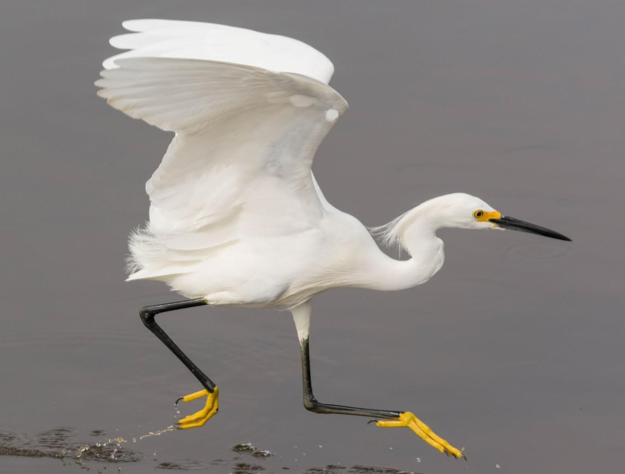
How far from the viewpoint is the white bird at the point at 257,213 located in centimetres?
486

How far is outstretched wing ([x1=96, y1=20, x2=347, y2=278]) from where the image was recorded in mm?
4477

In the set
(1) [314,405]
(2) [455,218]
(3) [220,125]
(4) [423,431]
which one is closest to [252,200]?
(3) [220,125]

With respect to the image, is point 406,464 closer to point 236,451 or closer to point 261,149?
point 236,451

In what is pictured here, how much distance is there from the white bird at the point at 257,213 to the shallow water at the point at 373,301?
1.00 feet

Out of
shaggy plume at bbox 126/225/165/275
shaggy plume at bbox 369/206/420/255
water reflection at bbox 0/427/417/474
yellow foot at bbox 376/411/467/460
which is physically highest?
shaggy plume at bbox 369/206/420/255

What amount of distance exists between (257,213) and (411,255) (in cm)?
85

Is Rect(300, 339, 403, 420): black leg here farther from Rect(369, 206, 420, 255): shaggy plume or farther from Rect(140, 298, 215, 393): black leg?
Rect(369, 206, 420, 255): shaggy plume

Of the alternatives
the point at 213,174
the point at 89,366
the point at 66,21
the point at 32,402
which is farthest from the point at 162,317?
the point at 66,21

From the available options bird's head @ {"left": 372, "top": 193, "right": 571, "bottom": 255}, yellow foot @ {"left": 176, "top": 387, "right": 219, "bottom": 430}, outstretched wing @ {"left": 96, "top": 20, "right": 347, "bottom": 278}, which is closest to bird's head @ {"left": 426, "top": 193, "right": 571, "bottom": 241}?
bird's head @ {"left": 372, "top": 193, "right": 571, "bottom": 255}

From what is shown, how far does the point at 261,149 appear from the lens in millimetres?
5066

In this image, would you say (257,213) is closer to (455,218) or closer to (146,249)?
(146,249)

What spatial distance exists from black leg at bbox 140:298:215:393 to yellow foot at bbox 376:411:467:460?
0.96 meters

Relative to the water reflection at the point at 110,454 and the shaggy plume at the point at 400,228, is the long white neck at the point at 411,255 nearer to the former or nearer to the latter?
the shaggy plume at the point at 400,228

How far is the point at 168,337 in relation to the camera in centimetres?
605
